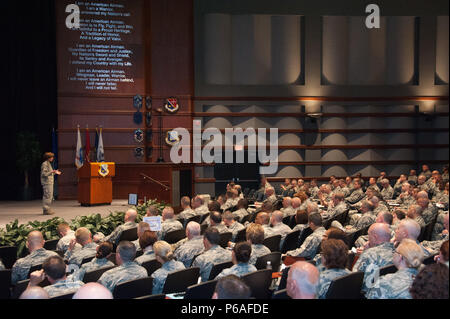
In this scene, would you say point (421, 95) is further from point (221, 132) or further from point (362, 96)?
point (221, 132)

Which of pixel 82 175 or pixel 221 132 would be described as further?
pixel 221 132

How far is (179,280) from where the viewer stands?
4.23 metres

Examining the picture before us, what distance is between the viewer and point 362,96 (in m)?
17.5

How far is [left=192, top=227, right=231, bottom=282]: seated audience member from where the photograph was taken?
5.02 metres

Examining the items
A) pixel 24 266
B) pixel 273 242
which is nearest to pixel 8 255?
pixel 24 266

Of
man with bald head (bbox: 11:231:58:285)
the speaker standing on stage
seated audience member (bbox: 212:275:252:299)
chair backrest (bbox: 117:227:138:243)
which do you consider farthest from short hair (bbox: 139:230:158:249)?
the speaker standing on stage

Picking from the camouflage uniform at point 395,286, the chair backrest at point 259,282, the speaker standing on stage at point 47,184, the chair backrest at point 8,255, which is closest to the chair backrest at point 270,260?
the chair backrest at point 259,282

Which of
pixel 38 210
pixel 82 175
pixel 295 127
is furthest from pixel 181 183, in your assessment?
pixel 295 127

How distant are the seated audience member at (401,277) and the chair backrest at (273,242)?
8.16ft

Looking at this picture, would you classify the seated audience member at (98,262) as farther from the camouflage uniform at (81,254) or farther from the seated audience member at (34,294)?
the seated audience member at (34,294)

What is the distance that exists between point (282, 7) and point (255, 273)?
14328 millimetres

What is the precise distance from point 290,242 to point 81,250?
2684mm

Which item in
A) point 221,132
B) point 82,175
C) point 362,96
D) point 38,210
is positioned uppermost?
point 362,96

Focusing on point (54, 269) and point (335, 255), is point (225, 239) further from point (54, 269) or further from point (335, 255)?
point (54, 269)
